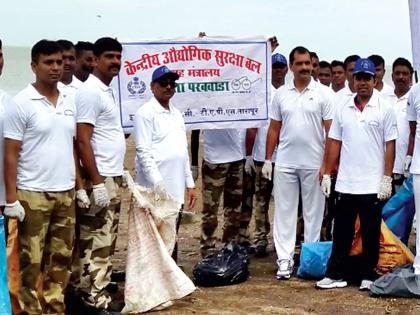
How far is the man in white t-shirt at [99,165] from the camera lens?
228 inches

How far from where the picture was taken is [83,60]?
7340 millimetres

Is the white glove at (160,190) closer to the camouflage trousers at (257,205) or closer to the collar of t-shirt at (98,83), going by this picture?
the collar of t-shirt at (98,83)

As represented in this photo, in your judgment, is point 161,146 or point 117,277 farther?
point 117,277

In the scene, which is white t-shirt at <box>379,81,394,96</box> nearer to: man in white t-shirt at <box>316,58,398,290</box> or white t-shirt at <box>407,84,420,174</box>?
white t-shirt at <box>407,84,420,174</box>

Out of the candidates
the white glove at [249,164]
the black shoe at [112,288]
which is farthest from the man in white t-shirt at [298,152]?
the black shoe at [112,288]

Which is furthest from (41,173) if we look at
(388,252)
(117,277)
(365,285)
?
(388,252)

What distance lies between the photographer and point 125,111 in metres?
7.50

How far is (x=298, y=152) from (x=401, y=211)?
1172 mm

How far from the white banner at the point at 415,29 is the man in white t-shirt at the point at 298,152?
2.84ft

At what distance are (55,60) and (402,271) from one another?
3.52 m

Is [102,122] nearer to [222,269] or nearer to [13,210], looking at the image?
[13,210]

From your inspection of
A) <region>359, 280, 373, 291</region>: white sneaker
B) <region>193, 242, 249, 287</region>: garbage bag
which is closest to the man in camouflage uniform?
<region>193, 242, 249, 287</region>: garbage bag

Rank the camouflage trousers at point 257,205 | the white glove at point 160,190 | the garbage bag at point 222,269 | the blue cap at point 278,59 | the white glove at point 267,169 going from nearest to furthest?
the white glove at point 160,190 → the garbage bag at point 222,269 → the white glove at point 267,169 → the camouflage trousers at point 257,205 → the blue cap at point 278,59

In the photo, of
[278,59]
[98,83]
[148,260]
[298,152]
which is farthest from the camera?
[278,59]
